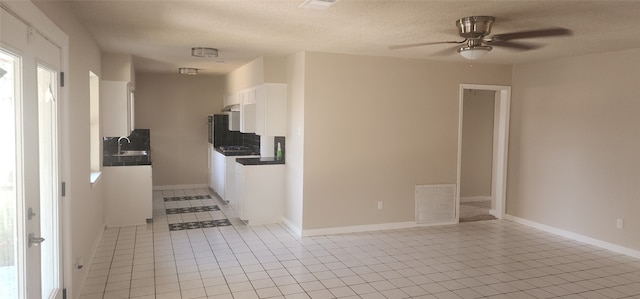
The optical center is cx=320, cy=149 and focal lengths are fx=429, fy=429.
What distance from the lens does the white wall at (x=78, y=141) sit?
3092 millimetres

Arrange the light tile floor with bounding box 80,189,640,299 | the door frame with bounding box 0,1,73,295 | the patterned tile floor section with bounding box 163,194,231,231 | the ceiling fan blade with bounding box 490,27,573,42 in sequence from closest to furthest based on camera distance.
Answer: the door frame with bounding box 0,1,73,295, the ceiling fan blade with bounding box 490,27,573,42, the light tile floor with bounding box 80,189,640,299, the patterned tile floor section with bounding box 163,194,231,231

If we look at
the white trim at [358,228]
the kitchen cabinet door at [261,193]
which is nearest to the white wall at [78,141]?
the kitchen cabinet door at [261,193]

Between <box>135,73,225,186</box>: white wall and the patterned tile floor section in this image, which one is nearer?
the patterned tile floor section

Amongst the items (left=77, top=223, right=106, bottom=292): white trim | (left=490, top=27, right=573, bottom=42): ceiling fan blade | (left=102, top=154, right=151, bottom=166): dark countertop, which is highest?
(left=490, top=27, right=573, bottom=42): ceiling fan blade

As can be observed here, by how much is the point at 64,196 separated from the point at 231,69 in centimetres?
470

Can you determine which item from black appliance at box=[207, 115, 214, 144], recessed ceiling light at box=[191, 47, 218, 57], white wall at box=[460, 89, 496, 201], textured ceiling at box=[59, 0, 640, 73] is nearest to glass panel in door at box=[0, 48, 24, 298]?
textured ceiling at box=[59, 0, 640, 73]

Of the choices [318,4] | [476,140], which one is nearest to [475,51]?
[318,4]

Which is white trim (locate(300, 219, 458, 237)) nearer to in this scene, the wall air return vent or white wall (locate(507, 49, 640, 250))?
the wall air return vent

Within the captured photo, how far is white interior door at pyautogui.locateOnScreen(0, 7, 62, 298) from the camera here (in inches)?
76.7

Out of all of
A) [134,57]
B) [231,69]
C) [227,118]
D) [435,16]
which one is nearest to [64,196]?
[435,16]

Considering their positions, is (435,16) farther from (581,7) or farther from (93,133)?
(93,133)

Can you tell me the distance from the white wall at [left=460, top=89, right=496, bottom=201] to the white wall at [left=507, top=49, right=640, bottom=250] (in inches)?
51.6

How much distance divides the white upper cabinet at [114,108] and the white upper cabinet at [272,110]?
1.69m

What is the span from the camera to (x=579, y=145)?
5285 millimetres
